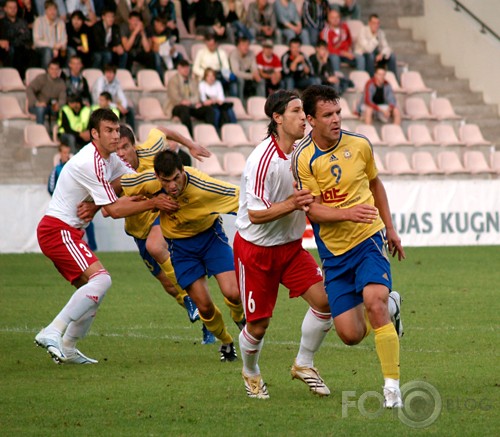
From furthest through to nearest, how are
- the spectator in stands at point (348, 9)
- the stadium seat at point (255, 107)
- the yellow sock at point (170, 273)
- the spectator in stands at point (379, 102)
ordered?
the spectator in stands at point (348, 9) → the spectator in stands at point (379, 102) → the stadium seat at point (255, 107) → the yellow sock at point (170, 273)

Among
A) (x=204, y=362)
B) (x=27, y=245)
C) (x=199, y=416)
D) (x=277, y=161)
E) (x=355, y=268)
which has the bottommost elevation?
(x=27, y=245)

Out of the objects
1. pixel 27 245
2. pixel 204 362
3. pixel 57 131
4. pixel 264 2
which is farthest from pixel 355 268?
pixel 264 2

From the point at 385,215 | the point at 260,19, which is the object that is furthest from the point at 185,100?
the point at 385,215

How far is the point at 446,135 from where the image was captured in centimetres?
2767

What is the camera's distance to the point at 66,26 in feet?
76.7

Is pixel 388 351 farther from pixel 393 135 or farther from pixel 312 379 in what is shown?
pixel 393 135

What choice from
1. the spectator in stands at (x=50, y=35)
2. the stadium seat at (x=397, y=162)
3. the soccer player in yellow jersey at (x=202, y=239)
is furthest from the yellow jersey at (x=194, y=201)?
the stadium seat at (x=397, y=162)

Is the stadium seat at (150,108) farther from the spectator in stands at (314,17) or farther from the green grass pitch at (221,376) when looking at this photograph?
the green grass pitch at (221,376)

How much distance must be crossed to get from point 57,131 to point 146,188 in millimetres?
12891

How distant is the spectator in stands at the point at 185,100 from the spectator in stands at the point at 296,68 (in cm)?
203

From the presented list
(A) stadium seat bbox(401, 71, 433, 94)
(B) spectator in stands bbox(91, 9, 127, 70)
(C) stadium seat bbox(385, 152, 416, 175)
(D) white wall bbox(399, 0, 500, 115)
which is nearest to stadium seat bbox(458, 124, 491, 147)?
(A) stadium seat bbox(401, 71, 433, 94)

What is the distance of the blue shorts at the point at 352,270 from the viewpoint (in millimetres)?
7750

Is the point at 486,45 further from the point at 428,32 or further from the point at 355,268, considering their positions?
the point at 355,268

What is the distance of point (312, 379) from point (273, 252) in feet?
3.27
